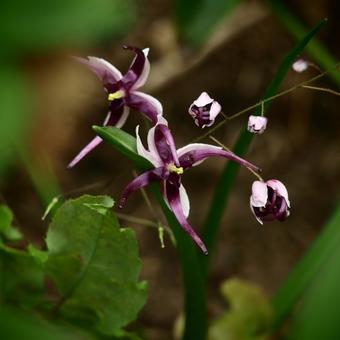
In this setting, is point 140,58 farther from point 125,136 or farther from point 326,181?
point 326,181

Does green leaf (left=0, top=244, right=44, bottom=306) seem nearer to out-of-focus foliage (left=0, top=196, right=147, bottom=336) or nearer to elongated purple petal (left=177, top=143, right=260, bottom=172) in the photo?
out-of-focus foliage (left=0, top=196, right=147, bottom=336)

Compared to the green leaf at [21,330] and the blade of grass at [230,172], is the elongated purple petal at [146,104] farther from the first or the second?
the green leaf at [21,330]

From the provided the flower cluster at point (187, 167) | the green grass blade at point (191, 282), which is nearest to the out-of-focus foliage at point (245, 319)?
the green grass blade at point (191, 282)

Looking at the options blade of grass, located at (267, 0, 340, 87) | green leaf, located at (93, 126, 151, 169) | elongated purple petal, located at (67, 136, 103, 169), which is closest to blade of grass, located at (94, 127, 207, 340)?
green leaf, located at (93, 126, 151, 169)

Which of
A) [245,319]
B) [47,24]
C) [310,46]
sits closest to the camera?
[47,24]

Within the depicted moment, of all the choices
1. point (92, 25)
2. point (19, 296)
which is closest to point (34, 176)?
point (19, 296)

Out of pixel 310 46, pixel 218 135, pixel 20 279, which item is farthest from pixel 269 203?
pixel 218 135

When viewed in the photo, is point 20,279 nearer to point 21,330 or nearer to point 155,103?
point 155,103
